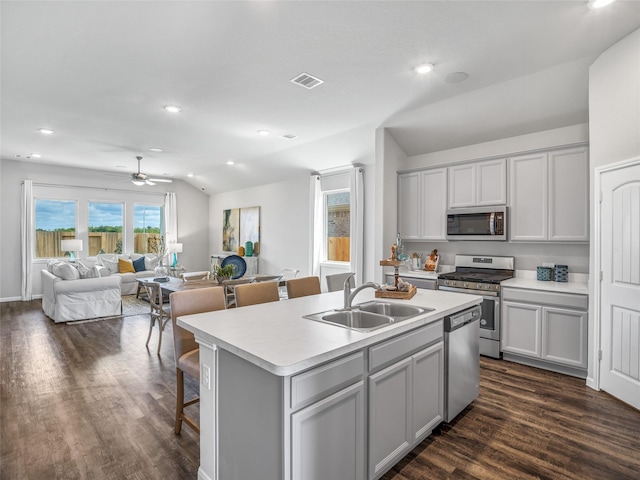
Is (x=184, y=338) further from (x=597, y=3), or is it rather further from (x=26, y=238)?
(x=26, y=238)

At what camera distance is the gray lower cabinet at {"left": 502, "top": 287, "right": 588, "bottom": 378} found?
323 centimetres

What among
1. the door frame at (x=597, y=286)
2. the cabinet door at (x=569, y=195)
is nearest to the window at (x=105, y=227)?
the cabinet door at (x=569, y=195)

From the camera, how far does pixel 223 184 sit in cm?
889

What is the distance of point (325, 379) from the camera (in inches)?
58.3

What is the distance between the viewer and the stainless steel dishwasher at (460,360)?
236 cm

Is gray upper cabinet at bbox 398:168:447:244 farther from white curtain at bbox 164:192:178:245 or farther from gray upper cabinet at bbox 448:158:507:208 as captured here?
white curtain at bbox 164:192:178:245

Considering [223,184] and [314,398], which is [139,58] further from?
[223,184]

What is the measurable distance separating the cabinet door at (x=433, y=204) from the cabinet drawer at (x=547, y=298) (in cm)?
118

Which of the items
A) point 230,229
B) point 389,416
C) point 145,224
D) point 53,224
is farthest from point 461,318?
point 53,224

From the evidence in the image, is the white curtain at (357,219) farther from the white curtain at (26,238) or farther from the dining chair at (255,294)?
the white curtain at (26,238)

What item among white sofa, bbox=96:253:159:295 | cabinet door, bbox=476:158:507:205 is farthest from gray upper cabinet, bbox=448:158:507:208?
white sofa, bbox=96:253:159:295

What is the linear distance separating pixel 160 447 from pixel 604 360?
11.7 ft

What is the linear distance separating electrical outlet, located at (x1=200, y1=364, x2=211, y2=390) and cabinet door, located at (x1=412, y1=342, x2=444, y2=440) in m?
1.15

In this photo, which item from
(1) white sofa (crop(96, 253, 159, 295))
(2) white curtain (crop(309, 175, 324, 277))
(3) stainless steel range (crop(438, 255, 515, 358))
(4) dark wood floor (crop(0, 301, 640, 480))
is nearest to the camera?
(4) dark wood floor (crop(0, 301, 640, 480))
